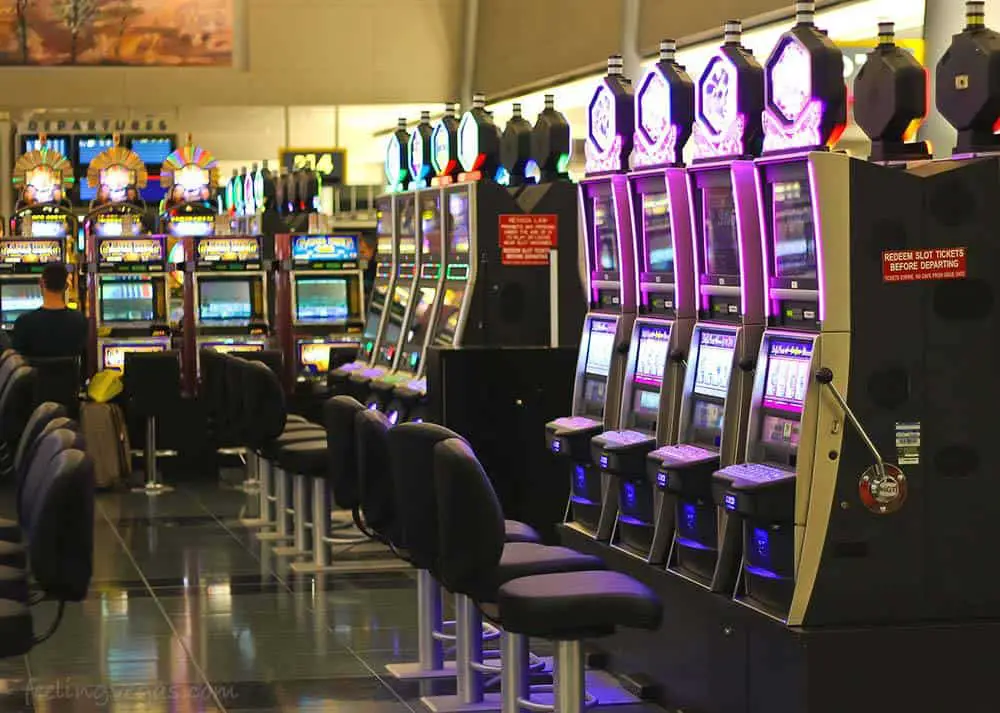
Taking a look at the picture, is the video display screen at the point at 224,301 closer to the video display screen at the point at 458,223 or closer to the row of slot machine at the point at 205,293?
the row of slot machine at the point at 205,293

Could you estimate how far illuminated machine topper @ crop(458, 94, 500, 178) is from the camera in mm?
9578

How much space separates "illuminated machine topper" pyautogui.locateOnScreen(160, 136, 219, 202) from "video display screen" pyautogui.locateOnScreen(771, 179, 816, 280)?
42.6 feet

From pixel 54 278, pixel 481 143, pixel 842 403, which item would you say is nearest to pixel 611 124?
pixel 842 403

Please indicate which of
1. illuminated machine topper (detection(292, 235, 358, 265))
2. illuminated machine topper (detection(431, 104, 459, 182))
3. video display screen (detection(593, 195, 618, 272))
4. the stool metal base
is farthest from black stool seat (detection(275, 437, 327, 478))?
illuminated machine topper (detection(292, 235, 358, 265))

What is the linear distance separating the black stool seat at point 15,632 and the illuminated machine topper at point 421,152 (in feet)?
19.7

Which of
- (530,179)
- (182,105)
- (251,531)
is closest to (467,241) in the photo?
(530,179)

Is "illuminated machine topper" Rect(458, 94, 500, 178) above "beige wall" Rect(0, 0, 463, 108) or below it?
below

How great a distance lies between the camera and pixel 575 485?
7262mm

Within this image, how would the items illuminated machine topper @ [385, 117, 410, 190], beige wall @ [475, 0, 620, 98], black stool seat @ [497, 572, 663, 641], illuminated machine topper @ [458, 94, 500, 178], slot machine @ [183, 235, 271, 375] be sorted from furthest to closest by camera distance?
1. slot machine @ [183, 235, 271, 375]
2. beige wall @ [475, 0, 620, 98]
3. illuminated machine topper @ [385, 117, 410, 190]
4. illuminated machine topper @ [458, 94, 500, 178]
5. black stool seat @ [497, 572, 663, 641]

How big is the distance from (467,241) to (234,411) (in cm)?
179

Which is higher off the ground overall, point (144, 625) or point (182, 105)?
point (182, 105)

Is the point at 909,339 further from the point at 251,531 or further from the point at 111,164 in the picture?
the point at 111,164

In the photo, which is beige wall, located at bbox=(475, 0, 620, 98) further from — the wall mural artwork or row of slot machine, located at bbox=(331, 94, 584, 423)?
row of slot machine, located at bbox=(331, 94, 584, 423)

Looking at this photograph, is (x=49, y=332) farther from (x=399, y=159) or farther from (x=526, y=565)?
(x=526, y=565)
